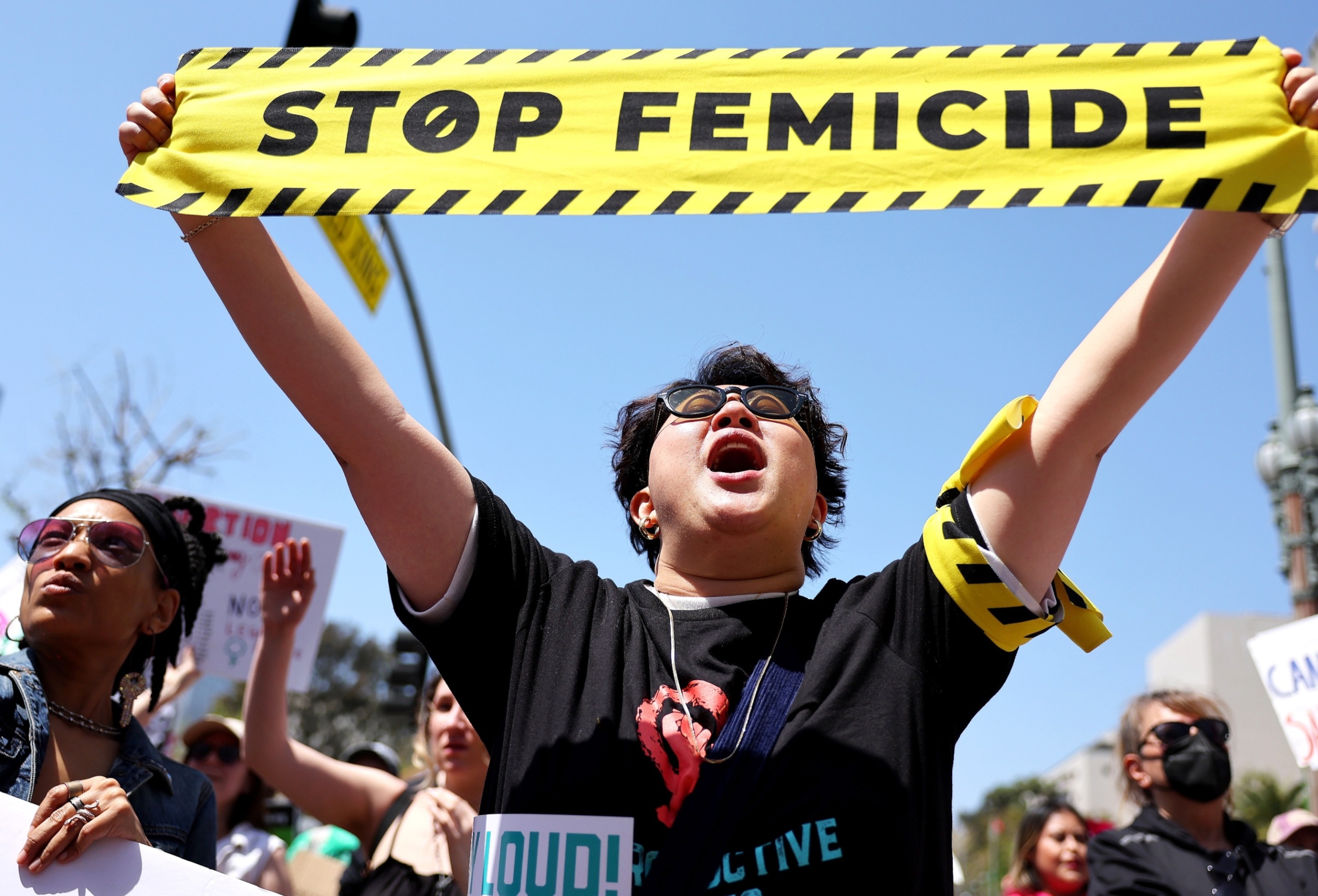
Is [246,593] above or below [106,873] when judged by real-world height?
above

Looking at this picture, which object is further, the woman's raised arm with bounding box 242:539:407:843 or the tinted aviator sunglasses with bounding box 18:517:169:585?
the woman's raised arm with bounding box 242:539:407:843

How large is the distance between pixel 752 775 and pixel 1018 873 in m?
4.04

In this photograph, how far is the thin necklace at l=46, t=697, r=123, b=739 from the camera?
2.59 metres

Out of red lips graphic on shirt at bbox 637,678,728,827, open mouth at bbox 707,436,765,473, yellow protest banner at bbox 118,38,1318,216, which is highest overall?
yellow protest banner at bbox 118,38,1318,216

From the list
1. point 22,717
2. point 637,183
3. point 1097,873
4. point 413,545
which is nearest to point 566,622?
point 413,545

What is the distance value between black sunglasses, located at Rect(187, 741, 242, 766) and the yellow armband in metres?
4.37

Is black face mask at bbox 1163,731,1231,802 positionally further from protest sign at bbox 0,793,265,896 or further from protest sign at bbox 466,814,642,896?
protest sign at bbox 0,793,265,896

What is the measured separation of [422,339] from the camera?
9352 millimetres

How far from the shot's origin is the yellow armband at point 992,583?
182cm

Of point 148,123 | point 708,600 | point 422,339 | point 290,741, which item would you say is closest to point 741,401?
point 708,600

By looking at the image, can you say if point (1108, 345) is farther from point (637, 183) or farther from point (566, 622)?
point (566, 622)

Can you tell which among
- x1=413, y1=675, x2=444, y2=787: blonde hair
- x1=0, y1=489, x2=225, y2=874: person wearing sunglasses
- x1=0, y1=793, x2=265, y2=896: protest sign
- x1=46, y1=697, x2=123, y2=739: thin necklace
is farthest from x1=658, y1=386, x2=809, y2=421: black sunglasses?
x1=413, y1=675, x2=444, y2=787: blonde hair

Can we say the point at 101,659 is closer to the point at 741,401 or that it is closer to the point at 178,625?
the point at 178,625

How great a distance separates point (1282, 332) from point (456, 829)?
978 cm
